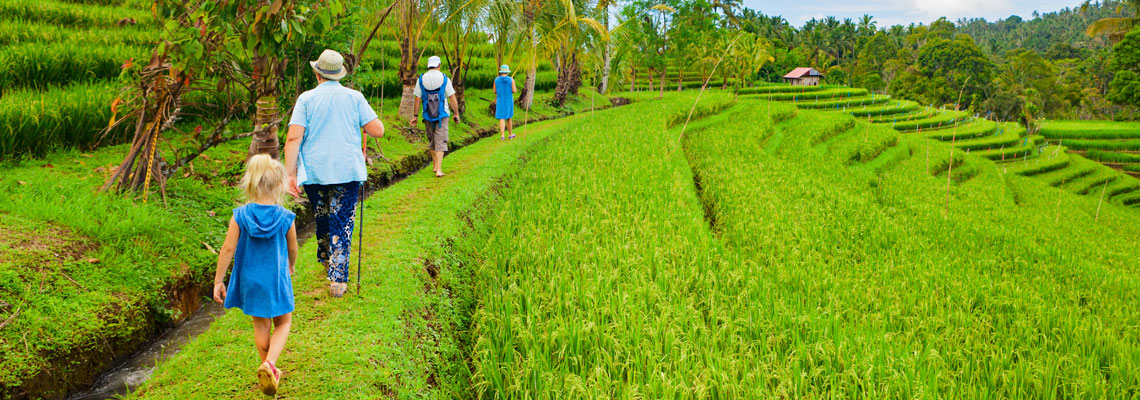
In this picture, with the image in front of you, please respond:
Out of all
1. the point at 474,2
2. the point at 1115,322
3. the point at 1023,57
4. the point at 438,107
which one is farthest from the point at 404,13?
the point at 1023,57

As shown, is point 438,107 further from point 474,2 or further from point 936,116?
point 936,116

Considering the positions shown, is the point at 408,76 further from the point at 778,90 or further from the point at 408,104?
the point at 778,90

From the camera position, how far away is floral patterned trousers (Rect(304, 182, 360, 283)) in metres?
3.45

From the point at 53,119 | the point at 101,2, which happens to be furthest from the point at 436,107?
the point at 101,2

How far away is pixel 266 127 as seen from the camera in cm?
539

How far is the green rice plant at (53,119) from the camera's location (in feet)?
15.0

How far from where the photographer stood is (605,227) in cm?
496

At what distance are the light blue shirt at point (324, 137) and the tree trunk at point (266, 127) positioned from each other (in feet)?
7.20

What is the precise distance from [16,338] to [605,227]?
3699 mm

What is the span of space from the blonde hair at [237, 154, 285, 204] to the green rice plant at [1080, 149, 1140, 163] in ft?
114

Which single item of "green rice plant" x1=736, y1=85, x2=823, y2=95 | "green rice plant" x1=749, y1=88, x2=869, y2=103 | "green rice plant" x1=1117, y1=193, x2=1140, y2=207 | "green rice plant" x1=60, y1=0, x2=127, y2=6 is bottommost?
"green rice plant" x1=1117, y1=193, x2=1140, y2=207

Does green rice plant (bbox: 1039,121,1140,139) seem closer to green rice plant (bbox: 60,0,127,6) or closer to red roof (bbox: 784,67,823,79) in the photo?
red roof (bbox: 784,67,823,79)

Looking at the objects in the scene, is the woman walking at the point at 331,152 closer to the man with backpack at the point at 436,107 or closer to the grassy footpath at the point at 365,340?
the grassy footpath at the point at 365,340

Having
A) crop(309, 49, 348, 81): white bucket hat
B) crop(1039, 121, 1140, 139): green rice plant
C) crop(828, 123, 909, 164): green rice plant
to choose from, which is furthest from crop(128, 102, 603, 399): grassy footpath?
crop(1039, 121, 1140, 139): green rice plant
